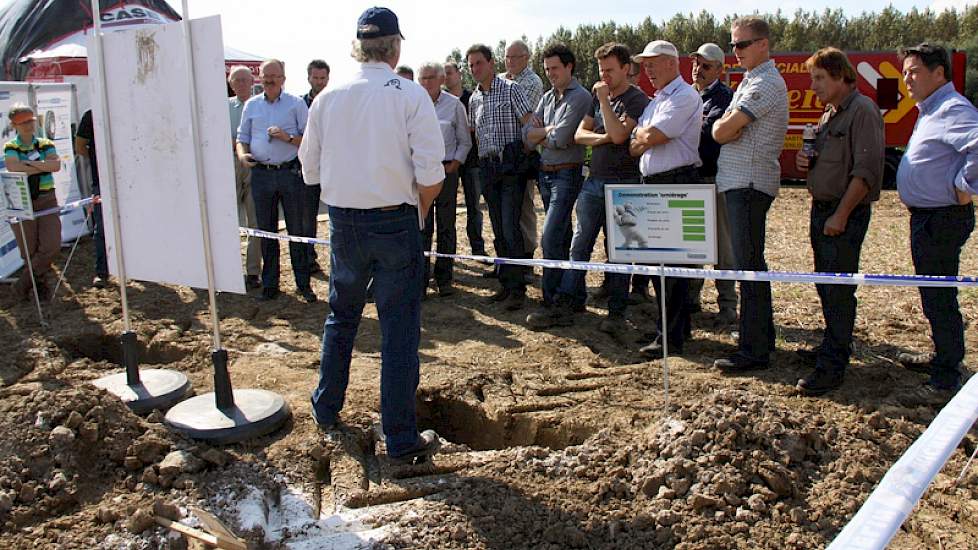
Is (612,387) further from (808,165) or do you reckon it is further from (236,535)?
(236,535)

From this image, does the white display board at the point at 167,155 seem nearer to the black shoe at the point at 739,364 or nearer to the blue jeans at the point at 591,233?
the blue jeans at the point at 591,233

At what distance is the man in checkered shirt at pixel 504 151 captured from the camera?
7336 millimetres

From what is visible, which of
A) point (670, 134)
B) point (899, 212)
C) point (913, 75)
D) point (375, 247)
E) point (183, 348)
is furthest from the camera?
point (899, 212)

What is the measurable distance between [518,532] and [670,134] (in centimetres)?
310

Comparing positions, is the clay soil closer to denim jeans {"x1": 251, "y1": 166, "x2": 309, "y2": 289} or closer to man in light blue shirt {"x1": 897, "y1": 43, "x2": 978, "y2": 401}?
man in light blue shirt {"x1": 897, "y1": 43, "x2": 978, "y2": 401}

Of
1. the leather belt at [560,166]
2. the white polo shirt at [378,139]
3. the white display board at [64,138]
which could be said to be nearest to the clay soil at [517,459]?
the white polo shirt at [378,139]

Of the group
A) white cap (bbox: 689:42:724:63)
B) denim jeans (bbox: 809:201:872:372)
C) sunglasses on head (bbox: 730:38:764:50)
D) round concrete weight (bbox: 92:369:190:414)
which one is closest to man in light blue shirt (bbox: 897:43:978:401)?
denim jeans (bbox: 809:201:872:372)

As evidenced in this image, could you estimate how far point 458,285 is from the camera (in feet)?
28.0

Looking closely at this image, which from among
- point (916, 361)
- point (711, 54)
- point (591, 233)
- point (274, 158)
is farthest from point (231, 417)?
point (711, 54)

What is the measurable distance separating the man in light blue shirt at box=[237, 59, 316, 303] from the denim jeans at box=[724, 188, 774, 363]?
13.5 feet

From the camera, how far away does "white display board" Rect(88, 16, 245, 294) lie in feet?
14.6

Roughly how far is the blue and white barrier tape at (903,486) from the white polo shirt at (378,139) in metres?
2.47

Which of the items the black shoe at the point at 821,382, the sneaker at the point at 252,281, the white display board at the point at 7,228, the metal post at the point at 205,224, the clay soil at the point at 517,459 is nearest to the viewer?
the clay soil at the point at 517,459

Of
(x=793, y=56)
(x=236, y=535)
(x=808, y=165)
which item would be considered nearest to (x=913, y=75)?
(x=808, y=165)
